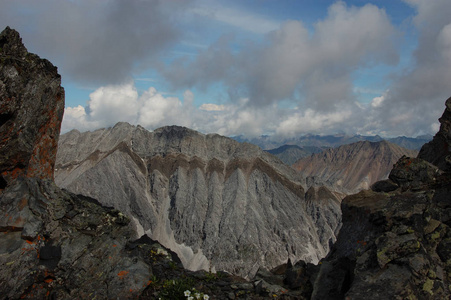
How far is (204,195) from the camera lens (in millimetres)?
74438

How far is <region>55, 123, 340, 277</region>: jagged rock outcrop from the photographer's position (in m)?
64.9

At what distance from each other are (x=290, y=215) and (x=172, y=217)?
30942 millimetres

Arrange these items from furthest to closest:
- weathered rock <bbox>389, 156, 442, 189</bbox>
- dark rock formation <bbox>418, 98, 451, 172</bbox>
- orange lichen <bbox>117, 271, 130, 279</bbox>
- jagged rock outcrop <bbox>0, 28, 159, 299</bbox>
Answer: dark rock formation <bbox>418, 98, 451, 172</bbox>
weathered rock <bbox>389, 156, 442, 189</bbox>
orange lichen <bbox>117, 271, 130, 279</bbox>
jagged rock outcrop <bbox>0, 28, 159, 299</bbox>

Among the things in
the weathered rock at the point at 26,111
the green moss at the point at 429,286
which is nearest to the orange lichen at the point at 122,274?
the weathered rock at the point at 26,111

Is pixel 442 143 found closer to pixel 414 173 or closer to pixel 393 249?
pixel 414 173

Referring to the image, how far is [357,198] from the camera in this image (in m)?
10.4

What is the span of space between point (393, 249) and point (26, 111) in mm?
11636

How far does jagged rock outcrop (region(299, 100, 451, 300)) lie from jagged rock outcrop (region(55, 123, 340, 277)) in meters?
54.4

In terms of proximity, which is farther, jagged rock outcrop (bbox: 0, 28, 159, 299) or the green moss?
jagged rock outcrop (bbox: 0, 28, 159, 299)

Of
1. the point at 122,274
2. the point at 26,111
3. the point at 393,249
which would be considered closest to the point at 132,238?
the point at 122,274

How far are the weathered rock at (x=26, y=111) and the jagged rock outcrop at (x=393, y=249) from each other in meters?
10.2

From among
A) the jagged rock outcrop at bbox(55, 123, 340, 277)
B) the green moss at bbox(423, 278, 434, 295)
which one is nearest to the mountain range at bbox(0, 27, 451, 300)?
the green moss at bbox(423, 278, 434, 295)

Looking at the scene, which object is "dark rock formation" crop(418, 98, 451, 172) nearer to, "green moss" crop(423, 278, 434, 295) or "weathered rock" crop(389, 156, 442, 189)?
"weathered rock" crop(389, 156, 442, 189)

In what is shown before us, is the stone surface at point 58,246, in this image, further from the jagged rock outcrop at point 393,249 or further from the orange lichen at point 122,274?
the jagged rock outcrop at point 393,249
